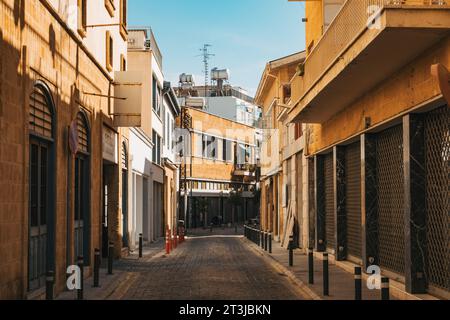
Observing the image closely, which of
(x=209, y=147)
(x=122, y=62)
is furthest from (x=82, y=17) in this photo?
(x=209, y=147)

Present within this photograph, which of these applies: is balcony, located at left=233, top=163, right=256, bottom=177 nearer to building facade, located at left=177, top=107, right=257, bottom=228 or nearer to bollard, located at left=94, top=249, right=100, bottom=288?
building facade, located at left=177, top=107, right=257, bottom=228

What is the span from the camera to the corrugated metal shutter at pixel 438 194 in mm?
11148

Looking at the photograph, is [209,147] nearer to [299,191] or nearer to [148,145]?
[148,145]

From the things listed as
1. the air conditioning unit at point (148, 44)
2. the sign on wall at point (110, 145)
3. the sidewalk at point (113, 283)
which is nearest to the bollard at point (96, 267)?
the sidewalk at point (113, 283)

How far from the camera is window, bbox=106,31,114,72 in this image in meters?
20.0

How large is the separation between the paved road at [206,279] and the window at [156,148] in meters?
12.9

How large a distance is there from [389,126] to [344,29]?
220 cm

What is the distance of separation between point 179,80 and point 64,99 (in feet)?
189

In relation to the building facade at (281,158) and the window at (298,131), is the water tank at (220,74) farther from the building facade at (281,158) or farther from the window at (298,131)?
the window at (298,131)

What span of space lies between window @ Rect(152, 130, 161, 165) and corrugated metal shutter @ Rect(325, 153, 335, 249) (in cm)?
1451

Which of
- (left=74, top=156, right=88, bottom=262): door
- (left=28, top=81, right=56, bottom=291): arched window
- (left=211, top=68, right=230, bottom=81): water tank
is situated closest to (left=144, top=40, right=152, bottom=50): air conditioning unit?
(left=74, top=156, right=88, bottom=262): door

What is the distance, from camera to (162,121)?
3903 cm
